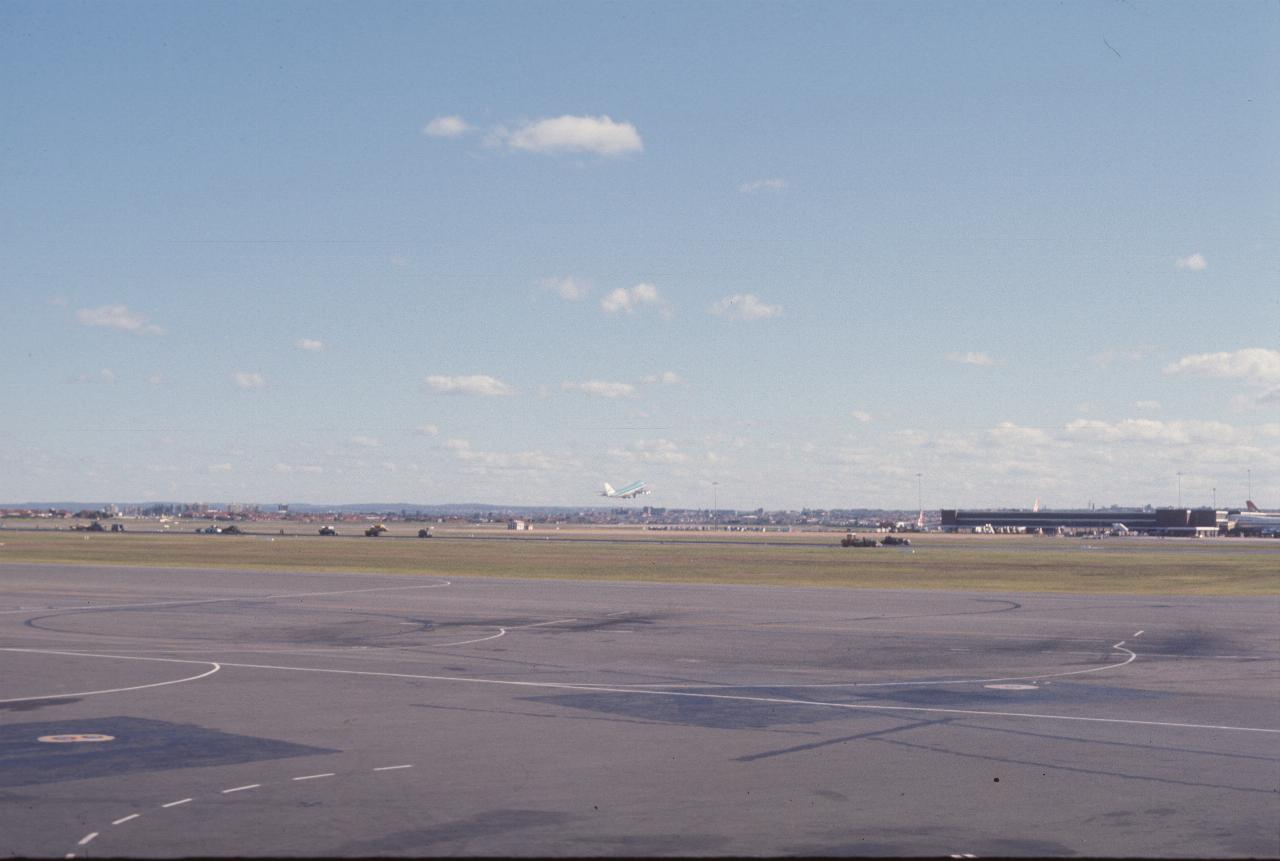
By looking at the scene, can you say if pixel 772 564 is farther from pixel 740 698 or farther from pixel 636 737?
pixel 636 737

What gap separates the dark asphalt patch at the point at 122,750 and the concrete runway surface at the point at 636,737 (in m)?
0.08

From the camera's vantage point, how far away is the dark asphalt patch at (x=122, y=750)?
15.8 meters

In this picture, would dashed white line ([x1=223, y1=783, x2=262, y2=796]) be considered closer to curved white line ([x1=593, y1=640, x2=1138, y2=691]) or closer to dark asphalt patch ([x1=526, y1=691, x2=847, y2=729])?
dark asphalt patch ([x1=526, y1=691, x2=847, y2=729])

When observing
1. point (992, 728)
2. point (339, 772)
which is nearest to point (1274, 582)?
point (992, 728)

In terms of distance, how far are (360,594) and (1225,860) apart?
42613 millimetres

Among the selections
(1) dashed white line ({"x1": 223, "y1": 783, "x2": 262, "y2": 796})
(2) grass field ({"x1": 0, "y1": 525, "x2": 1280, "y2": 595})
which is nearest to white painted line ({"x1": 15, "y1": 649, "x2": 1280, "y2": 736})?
(1) dashed white line ({"x1": 223, "y1": 783, "x2": 262, "y2": 796})

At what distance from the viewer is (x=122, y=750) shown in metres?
17.2

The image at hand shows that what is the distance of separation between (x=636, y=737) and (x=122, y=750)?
7423 mm

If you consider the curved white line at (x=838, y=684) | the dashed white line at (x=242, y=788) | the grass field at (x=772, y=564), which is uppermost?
the dashed white line at (x=242, y=788)

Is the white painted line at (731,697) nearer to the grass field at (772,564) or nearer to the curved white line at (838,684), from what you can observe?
the curved white line at (838,684)

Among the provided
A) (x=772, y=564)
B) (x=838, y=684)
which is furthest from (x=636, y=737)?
(x=772, y=564)

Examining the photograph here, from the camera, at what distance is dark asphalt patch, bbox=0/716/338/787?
15.8 meters

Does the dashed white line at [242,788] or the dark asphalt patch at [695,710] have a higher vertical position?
the dashed white line at [242,788]

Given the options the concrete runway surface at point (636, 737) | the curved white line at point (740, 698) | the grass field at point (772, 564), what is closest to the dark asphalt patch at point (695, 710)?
the concrete runway surface at point (636, 737)
